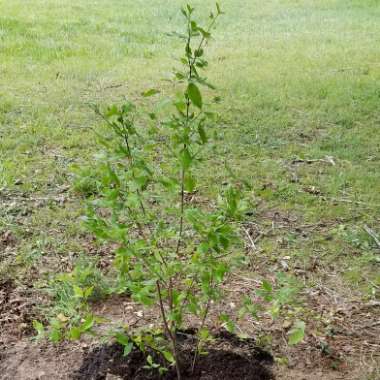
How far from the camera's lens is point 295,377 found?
2.71 meters

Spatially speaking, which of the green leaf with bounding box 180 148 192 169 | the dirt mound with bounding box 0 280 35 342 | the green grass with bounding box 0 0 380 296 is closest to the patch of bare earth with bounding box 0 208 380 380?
the dirt mound with bounding box 0 280 35 342

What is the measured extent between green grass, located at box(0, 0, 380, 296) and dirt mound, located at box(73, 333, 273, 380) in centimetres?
73

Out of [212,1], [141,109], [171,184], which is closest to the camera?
[171,184]

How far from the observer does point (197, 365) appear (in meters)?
2.67

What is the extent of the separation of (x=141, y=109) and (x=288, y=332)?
348 centimetres

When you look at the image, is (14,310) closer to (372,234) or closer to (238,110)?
(372,234)

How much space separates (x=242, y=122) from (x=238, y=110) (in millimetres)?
342

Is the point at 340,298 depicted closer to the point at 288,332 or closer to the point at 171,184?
the point at 288,332

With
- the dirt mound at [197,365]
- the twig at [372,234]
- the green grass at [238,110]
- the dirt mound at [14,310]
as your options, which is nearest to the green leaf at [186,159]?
the green grass at [238,110]

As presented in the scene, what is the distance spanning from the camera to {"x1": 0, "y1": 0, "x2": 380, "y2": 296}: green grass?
388 cm

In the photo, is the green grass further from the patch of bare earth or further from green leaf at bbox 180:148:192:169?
green leaf at bbox 180:148:192:169

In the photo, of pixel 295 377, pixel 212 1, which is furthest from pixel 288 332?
pixel 212 1

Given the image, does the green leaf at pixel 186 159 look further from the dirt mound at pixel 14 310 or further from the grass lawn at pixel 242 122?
the dirt mound at pixel 14 310

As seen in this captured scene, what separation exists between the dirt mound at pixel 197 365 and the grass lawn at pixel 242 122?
2.40ft
